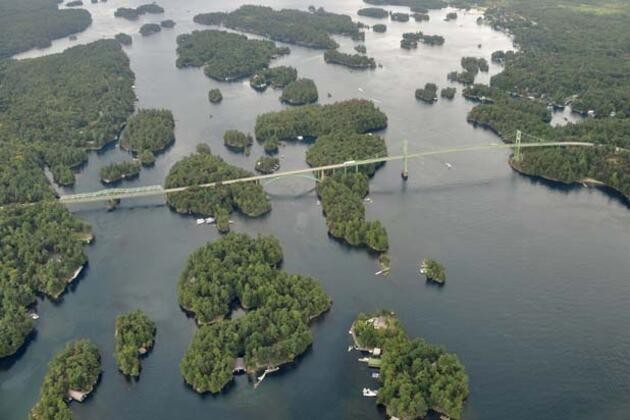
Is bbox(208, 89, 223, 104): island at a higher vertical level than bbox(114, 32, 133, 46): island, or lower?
lower

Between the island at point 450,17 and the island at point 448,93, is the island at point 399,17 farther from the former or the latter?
the island at point 448,93

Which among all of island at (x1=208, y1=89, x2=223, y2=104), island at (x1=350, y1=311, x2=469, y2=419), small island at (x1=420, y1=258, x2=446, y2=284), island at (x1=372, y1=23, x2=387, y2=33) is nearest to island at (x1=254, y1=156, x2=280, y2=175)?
small island at (x1=420, y1=258, x2=446, y2=284)

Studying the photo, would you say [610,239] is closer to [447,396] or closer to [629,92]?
[447,396]

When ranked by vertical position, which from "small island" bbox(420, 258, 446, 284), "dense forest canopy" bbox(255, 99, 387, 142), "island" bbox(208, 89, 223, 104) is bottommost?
"small island" bbox(420, 258, 446, 284)

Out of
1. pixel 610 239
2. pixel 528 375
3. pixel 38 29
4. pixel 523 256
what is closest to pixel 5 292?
pixel 528 375

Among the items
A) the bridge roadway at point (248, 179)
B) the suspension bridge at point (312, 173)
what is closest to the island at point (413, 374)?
the bridge roadway at point (248, 179)

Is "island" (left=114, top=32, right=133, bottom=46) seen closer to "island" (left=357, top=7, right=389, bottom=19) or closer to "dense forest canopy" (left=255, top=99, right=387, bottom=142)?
"island" (left=357, top=7, right=389, bottom=19)
